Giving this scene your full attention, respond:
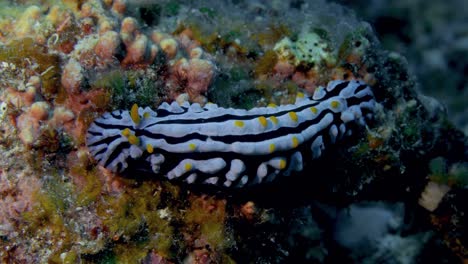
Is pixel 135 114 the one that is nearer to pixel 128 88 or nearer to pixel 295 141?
pixel 128 88

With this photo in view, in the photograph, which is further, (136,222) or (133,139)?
(136,222)

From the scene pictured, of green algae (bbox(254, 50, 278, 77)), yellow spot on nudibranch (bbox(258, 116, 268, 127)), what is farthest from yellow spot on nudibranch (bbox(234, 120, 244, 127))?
green algae (bbox(254, 50, 278, 77))

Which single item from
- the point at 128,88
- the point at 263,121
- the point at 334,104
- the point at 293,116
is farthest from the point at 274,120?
the point at 128,88

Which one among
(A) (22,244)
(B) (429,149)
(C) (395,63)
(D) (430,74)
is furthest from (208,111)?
(D) (430,74)

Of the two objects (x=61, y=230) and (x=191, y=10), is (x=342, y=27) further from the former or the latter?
(x=61, y=230)

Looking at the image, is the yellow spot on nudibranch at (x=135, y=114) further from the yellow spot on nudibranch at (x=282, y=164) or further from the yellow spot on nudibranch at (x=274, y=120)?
the yellow spot on nudibranch at (x=282, y=164)

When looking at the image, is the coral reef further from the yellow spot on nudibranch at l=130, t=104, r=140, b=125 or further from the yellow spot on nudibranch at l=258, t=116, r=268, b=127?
the yellow spot on nudibranch at l=258, t=116, r=268, b=127

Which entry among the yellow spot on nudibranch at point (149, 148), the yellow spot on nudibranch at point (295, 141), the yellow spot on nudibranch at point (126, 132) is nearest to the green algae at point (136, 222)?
the yellow spot on nudibranch at point (149, 148)
